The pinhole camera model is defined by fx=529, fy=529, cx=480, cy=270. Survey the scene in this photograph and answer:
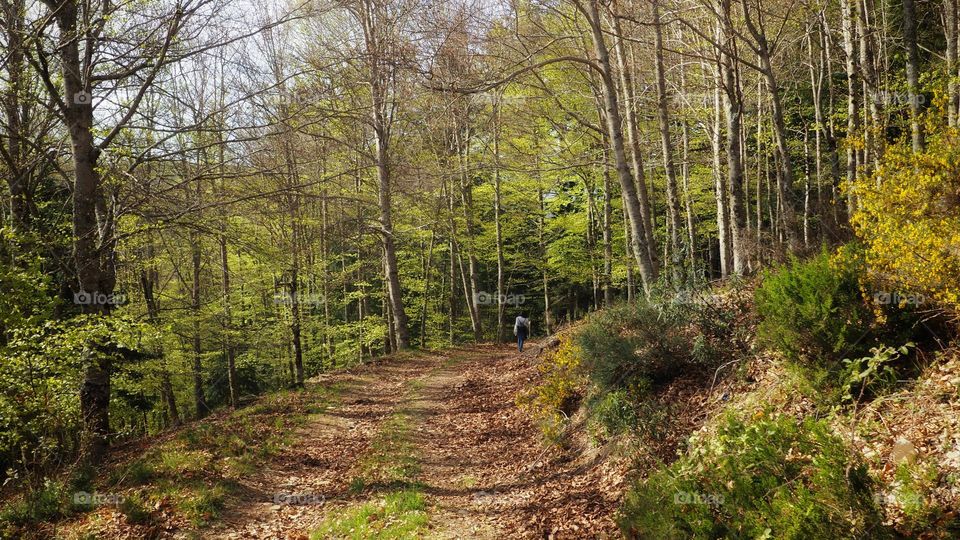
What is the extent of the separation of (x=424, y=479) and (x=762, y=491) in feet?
16.7

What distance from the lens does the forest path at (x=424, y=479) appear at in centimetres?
621

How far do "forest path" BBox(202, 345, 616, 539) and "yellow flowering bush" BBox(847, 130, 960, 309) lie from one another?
3589mm

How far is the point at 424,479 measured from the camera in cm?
787

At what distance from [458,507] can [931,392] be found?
202 inches

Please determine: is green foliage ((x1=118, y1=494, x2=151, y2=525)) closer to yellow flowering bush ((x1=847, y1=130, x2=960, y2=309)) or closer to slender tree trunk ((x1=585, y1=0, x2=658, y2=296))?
slender tree trunk ((x1=585, y1=0, x2=658, y2=296))

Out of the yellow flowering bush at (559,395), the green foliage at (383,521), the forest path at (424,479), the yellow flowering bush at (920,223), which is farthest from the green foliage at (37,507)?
the yellow flowering bush at (920,223)

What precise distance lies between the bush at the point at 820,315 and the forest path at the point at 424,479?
102 inches

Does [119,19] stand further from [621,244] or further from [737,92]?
[621,244]

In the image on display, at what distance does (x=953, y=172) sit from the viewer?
460cm

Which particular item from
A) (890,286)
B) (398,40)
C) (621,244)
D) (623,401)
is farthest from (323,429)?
(621,244)

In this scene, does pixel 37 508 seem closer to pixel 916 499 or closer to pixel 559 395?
pixel 559 395

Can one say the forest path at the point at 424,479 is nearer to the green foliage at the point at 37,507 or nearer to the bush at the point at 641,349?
the bush at the point at 641,349

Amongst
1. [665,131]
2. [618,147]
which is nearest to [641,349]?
[618,147]

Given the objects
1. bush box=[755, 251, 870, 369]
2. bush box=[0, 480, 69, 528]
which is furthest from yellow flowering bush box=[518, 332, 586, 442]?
bush box=[0, 480, 69, 528]
